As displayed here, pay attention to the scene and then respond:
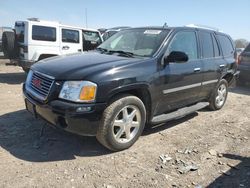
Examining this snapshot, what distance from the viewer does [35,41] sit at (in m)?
9.30

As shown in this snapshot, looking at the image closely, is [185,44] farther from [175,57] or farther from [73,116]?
[73,116]

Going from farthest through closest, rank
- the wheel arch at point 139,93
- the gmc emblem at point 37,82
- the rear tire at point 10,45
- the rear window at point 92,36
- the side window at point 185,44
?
1. the rear window at point 92,36
2. the rear tire at point 10,45
3. the side window at point 185,44
4. the gmc emblem at point 37,82
5. the wheel arch at point 139,93

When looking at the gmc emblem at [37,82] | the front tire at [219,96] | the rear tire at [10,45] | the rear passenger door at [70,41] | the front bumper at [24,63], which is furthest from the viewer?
the rear passenger door at [70,41]

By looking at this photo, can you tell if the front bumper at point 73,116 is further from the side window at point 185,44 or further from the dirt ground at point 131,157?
the side window at point 185,44

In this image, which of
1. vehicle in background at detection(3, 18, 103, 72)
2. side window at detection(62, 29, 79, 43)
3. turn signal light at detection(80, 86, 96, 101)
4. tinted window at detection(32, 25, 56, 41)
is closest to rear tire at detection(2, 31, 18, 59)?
vehicle in background at detection(3, 18, 103, 72)

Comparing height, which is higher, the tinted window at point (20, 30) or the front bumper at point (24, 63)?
the tinted window at point (20, 30)

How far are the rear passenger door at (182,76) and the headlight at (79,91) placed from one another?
4.33 ft

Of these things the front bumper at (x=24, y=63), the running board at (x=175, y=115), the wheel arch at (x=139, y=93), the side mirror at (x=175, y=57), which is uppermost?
the side mirror at (x=175, y=57)

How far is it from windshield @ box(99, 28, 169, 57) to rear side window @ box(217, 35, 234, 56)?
2166mm

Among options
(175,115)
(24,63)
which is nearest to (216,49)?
(175,115)

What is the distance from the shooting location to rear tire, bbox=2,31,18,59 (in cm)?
945

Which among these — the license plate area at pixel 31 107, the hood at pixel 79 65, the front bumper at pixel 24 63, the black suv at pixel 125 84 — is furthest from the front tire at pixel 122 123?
the front bumper at pixel 24 63

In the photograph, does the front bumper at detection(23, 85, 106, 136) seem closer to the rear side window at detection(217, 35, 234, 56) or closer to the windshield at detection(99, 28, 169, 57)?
the windshield at detection(99, 28, 169, 57)

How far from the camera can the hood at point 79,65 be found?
380 cm
